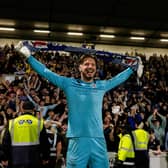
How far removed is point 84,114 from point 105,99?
32.6 ft

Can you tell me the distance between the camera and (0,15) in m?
17.2

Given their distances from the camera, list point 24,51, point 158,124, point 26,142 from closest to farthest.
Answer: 1. point 24,51
2. point 26,142
3. point 158,124

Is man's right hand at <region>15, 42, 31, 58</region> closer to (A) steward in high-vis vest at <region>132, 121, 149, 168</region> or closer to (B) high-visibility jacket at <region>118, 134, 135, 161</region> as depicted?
(B) high-visibility jacket at <region>118, 134, 135, 161</region>

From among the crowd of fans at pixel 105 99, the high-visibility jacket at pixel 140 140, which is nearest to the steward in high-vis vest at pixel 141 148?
the high-visibility jacket at pixel 140 140

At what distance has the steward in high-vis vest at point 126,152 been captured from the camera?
7.53 meters

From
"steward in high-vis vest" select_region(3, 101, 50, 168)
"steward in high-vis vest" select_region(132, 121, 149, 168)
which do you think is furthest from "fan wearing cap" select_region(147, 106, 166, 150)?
"steward in high-vis vest" select_region(3, 101, 50, 168)

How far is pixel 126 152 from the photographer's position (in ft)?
24.9

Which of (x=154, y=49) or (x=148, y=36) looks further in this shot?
(x=154, y=49)

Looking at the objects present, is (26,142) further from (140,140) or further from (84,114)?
(140,140)

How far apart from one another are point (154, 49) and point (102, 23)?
17.1 ft

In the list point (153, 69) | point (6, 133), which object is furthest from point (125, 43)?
point (6, 133)

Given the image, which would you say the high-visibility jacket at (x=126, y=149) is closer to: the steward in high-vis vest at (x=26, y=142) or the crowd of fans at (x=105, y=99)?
the crowd of fans at (x=105, y=99)

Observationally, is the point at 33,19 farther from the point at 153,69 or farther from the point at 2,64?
the point at 153,69

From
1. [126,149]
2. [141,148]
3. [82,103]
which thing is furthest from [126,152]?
[82,103]
